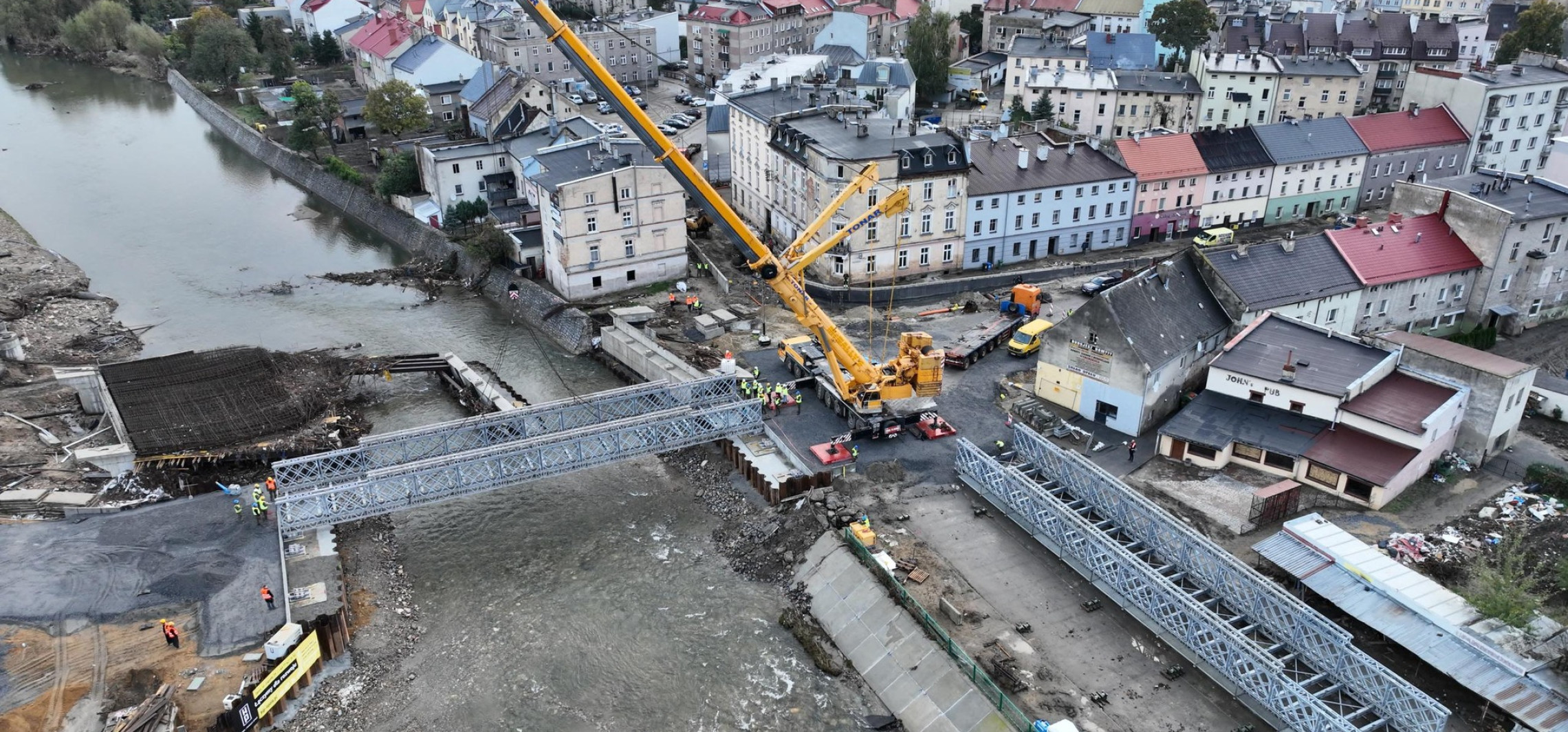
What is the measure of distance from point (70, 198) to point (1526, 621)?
8633 centimetres

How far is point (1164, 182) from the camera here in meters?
59.7

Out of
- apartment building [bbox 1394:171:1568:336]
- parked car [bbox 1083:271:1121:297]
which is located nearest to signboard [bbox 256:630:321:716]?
parked car [bbox 1083:271:1121:297]

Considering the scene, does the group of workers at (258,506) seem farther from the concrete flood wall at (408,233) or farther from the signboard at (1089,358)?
the signboard at (1089,358)

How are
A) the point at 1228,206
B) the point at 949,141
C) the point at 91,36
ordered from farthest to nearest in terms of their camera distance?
1. the point at 91,36
2. the point at 1228,206
3. the point at 949,141

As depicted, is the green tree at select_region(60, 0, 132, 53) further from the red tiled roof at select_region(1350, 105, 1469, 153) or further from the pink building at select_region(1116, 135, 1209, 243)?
the red tiled roof at select_region(1350, 105, 1469, 153)

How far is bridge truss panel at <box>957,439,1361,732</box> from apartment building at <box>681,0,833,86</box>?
67.5 meters

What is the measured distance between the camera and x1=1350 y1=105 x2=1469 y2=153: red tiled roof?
2542 inches

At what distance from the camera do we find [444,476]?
34500mm

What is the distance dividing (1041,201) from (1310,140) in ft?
63.3

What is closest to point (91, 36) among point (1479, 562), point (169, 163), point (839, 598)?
point (169, 163)

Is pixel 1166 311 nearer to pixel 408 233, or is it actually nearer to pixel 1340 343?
pixel 1340 343

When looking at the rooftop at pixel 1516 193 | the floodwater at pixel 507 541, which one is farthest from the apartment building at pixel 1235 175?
the floodwater at pixel 507 541

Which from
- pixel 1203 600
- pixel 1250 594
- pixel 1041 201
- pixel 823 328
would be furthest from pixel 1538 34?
pixel 1250 594

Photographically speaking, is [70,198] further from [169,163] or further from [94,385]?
[94,385]
